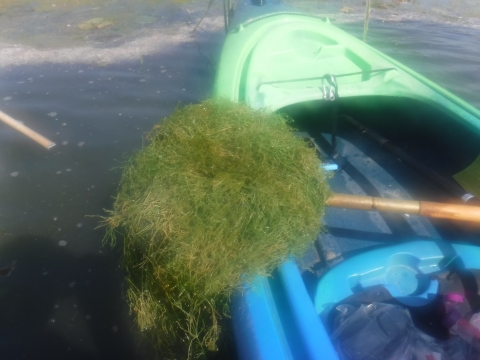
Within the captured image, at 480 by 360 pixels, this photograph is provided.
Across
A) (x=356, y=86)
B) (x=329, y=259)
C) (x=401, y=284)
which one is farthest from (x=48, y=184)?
(x=401, y=284)

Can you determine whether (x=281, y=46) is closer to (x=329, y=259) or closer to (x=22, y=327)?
(x=329, y=259)

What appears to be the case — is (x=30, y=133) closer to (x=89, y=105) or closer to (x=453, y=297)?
(x=89, y=105)

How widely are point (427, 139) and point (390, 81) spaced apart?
0.65 m

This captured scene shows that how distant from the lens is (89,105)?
470 centimetres

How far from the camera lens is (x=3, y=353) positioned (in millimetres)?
2270

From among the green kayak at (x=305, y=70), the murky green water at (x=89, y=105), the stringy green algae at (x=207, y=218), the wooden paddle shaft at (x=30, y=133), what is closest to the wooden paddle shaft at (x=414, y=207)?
the stringy green algae at (x=207, y=218)

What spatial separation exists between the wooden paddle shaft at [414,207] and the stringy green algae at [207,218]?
0.15 m

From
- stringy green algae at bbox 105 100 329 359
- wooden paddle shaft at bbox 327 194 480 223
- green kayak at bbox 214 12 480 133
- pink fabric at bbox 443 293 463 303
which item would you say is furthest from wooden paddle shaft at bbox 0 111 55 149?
pink fabric at bbox 443 293 463 303

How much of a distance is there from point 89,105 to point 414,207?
4334 millimetres

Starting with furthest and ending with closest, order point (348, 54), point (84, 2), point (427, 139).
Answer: point (84, 2) < point (348, 54) < point (427, 139)

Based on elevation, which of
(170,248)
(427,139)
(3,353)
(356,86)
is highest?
(356,86)

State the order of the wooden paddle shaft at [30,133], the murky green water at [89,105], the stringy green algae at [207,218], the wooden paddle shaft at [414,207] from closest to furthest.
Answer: the stringy green algae at [207,218], the wooden paddle shaft at [414,207], the murky green water at [89,105], the wooden paddle shaft at [30,133]

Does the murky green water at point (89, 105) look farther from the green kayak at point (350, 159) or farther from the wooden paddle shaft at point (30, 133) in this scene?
the green kayak at point (350, 159)

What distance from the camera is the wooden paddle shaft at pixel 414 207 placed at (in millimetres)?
1737
